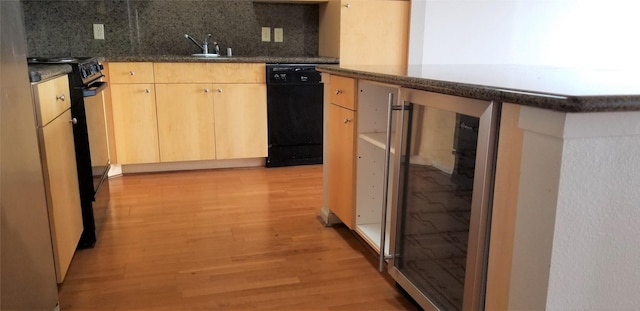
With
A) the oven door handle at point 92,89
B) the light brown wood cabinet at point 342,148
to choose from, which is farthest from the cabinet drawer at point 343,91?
the oven door handle at point 92,89

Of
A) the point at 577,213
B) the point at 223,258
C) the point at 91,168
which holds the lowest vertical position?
the point at 223,258

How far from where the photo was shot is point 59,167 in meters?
1.88

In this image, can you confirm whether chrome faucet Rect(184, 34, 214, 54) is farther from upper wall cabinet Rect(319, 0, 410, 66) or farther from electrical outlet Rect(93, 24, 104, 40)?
upper wall cabinet Rect(319, 0, 410, 66)

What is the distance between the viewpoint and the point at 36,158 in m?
1.49

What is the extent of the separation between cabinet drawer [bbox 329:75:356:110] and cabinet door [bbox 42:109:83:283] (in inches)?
47.4

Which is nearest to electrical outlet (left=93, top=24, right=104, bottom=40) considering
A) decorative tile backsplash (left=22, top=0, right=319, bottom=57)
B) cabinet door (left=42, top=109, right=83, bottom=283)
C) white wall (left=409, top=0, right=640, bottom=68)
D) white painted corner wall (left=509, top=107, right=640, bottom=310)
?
decorative tile backsplash (left=22, top=0, right=319, bottom=57)

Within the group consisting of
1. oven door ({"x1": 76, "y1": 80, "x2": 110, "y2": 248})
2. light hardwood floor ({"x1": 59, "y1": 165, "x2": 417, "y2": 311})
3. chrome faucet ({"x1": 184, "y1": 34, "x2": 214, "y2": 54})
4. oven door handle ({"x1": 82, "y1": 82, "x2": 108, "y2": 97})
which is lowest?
light hardwood floor ({"x1": 59, "y1": 165, "x2": 417, "y2": 311})

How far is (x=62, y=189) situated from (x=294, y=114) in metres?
2.07

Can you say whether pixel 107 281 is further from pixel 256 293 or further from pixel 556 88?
pixel 556 88

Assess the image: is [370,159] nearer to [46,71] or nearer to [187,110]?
[46,71]

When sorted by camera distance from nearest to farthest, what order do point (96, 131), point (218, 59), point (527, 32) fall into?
point (96, 131) < point (218, 59) < point (527, 32)

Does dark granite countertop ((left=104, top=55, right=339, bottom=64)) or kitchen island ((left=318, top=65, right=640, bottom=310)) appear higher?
dark granite countertop ((left=104, top=55, right=339, bottom=64))

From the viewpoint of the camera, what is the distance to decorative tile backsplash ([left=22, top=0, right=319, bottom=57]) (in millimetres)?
3660

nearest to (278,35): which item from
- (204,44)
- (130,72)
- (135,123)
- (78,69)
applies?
(204,44)
